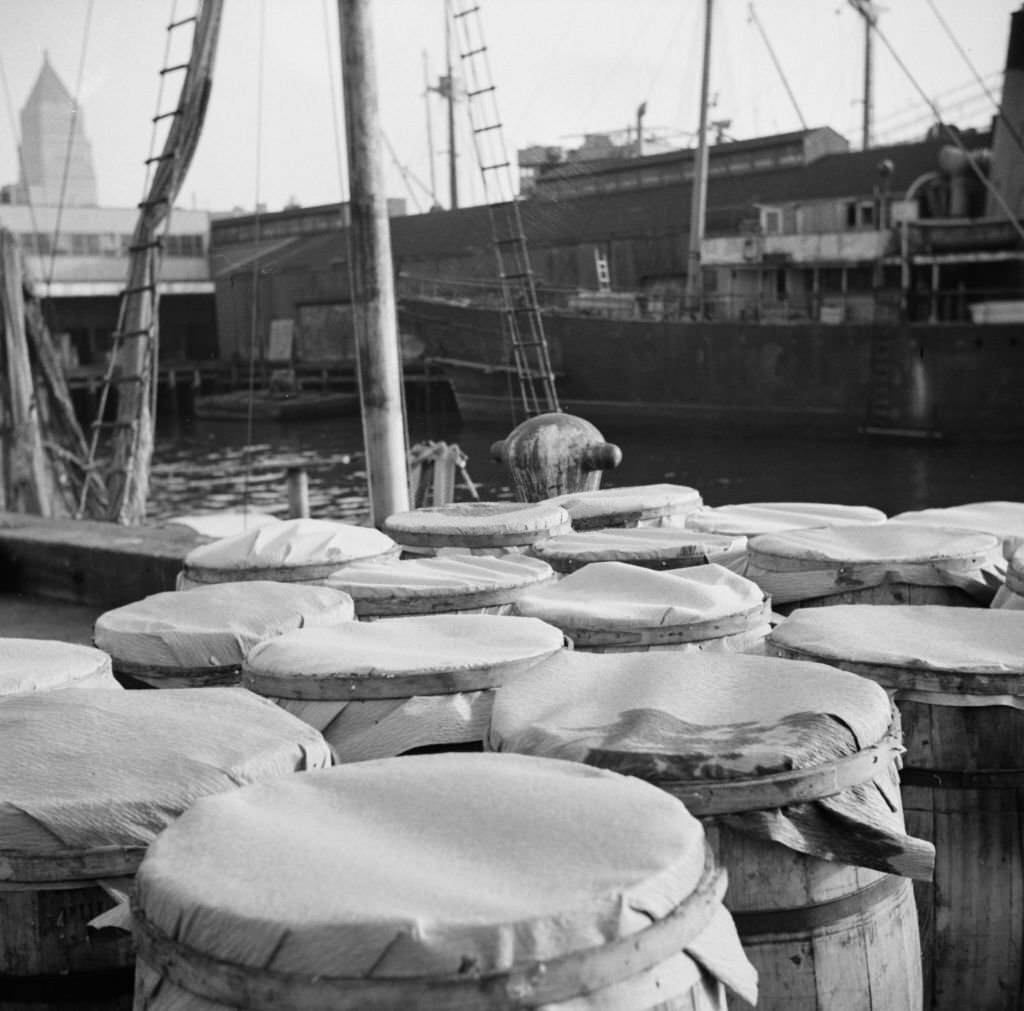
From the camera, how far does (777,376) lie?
33094 mm

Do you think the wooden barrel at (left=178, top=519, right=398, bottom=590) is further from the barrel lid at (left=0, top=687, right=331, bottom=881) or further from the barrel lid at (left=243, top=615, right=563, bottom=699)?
the barrel lid at (left=0, top=687, right=331, bottom=881)

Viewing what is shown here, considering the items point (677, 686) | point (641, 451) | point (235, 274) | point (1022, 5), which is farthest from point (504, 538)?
point (235, 274)

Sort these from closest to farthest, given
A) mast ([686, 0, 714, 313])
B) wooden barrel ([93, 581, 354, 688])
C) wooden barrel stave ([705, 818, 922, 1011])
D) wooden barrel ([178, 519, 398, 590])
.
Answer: wooden barrel stave ([705, 818, 922, 1011])
wooden barrel ([93, 581, 354, 688])
wooden barrel ([178, 519, 398, 590])
mast ([686, 0, 714, 313])

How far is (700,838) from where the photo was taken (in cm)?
149

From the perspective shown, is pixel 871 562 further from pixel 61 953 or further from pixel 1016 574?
pixel 61 953

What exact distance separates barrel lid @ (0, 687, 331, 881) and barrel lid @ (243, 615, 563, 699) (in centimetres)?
14

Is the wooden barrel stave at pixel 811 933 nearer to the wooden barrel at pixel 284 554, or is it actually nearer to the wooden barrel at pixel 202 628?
the wooden barrel at pixel 202 628

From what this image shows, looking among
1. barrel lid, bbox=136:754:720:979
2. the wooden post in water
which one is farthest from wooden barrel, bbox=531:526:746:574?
the wooden post in water

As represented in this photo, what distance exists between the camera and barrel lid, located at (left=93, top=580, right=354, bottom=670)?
8.82ft

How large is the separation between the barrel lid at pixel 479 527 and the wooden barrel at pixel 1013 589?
138cm

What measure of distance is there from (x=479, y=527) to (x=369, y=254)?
3069mm

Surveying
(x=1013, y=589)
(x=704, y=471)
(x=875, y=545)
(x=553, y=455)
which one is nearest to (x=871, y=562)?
(x=875, y=545)

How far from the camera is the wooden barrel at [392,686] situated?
2.21 metres

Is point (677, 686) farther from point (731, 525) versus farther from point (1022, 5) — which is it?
point (1022, 5)
